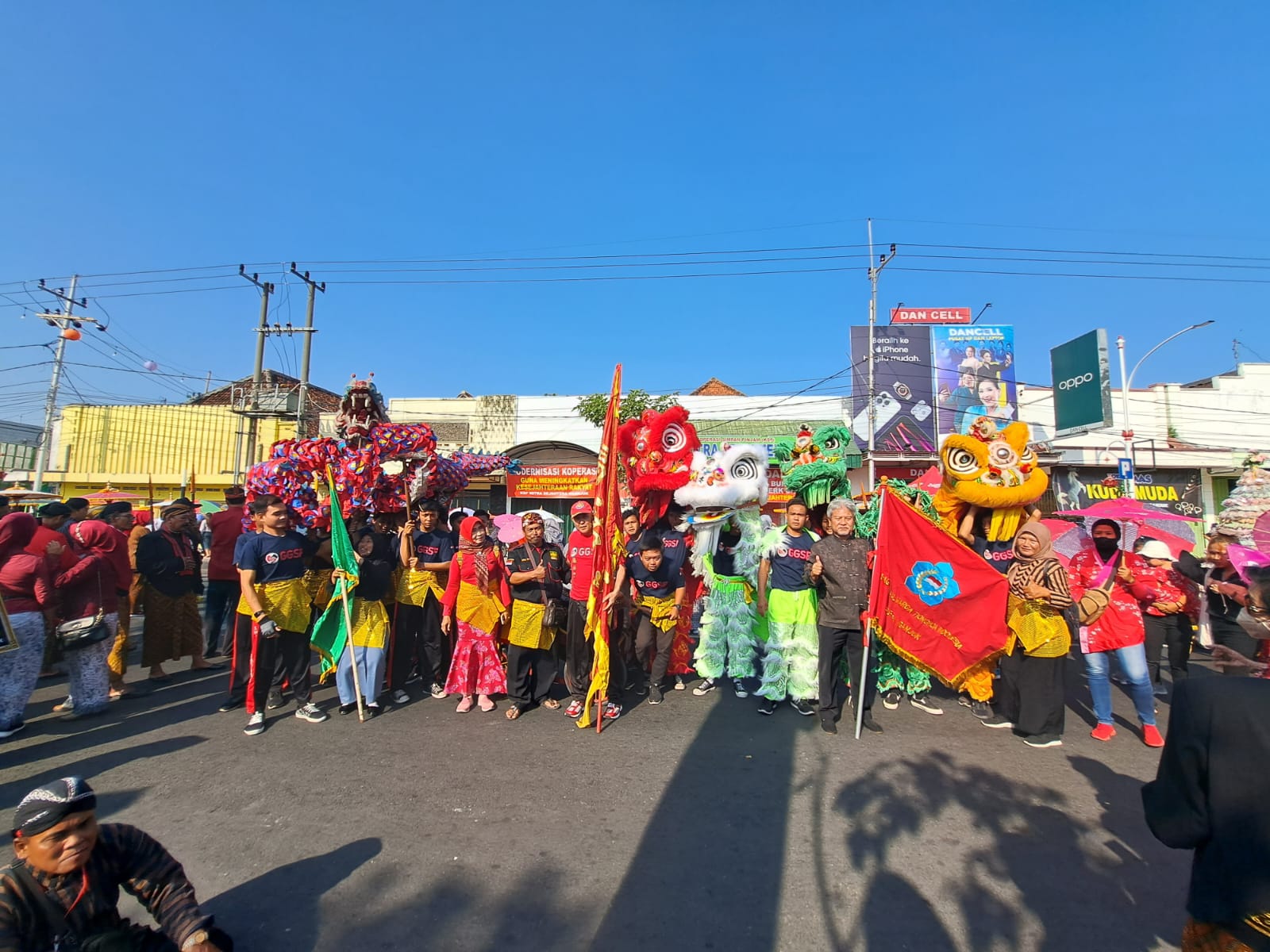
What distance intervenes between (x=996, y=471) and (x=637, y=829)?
14.5 feet

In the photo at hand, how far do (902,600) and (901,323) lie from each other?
22.3 metres

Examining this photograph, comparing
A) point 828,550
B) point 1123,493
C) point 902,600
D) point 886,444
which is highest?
point 886,444

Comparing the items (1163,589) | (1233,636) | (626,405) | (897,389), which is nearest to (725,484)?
(1163,589)

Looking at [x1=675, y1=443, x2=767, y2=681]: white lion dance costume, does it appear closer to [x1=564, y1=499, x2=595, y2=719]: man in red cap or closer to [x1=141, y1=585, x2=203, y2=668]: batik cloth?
[x1=564, y1=499, x2=595, y2=719]: man in red cap

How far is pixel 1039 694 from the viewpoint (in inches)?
181

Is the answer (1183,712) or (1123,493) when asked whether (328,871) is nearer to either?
(1183,712)

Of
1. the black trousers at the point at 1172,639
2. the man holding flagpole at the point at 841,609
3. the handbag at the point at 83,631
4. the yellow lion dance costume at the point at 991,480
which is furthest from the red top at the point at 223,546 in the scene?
the black trousers at the point at 1172,639

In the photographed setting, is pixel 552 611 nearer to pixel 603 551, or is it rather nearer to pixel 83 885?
pixel 603 551

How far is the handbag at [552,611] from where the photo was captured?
17.0 ft

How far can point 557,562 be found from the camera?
18.0 ft

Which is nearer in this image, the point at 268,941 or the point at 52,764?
the point at 268,941

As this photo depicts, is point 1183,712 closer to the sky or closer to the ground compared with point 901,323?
closer to the ground

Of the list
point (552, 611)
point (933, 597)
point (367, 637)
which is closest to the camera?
point (933, 597)

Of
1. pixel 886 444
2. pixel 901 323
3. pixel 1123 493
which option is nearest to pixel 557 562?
A: pixel 1123 493
